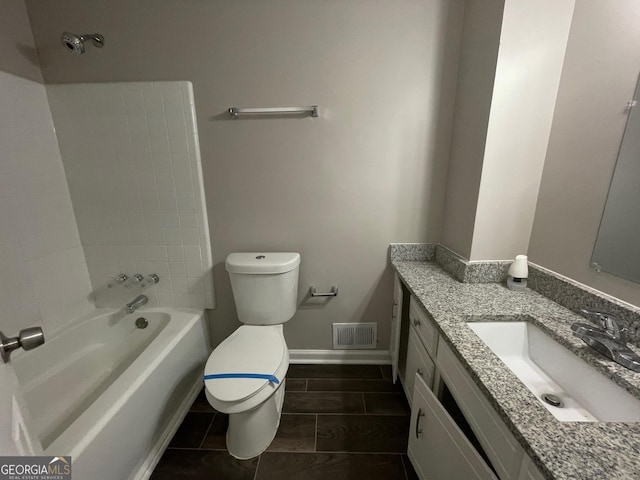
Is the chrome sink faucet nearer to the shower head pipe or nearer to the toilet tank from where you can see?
the toilet tank

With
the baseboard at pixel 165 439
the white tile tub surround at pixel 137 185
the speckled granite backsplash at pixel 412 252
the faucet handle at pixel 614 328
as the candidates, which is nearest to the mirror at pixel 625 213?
the faucet handle at pixel 614 328

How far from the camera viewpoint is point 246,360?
3.89 feet

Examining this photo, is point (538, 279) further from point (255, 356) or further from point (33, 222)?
point (33, 222)

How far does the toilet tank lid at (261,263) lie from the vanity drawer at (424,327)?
70cm

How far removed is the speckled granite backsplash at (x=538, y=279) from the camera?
2.66 feet

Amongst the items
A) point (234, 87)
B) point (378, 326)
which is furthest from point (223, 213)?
point (378, 326)

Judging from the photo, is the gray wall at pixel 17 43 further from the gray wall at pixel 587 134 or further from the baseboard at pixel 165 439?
the gray wall at pixel 587 134

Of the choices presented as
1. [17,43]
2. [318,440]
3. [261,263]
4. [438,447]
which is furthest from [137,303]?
[438,447]

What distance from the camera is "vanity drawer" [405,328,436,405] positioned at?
1040 mm

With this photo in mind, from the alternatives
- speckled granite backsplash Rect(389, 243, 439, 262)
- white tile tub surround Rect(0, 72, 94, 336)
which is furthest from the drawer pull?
white tile tub surround Rect(0, 72, 94, 336)

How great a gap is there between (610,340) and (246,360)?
1327mm

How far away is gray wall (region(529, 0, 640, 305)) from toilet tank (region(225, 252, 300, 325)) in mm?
1263

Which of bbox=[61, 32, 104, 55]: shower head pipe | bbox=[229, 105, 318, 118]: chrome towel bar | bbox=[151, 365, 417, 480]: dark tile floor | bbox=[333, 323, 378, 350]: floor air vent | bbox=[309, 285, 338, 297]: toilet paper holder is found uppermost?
bbox=[61, 32, 104, 55]: shower head pipe

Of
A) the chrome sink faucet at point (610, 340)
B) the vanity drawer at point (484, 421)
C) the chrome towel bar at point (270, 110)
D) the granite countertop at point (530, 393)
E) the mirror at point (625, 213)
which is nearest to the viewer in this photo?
the granite countertop at point (530, 393)
